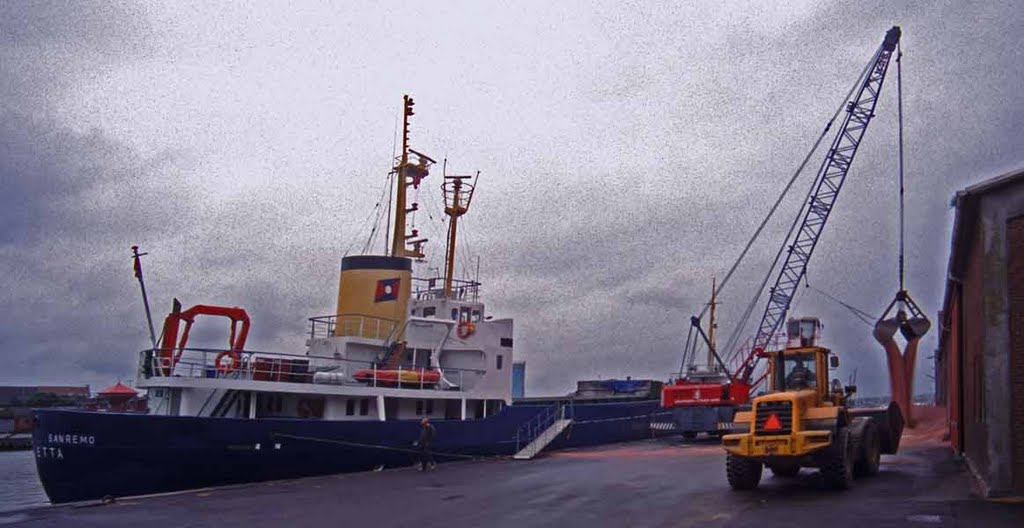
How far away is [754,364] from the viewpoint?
36.2 meters

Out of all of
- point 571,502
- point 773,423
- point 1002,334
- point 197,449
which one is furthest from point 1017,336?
point 197,449

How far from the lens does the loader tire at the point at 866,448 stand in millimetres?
16312

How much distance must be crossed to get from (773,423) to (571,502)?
404cm

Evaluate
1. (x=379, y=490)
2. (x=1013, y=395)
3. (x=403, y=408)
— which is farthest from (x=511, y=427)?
(x=1013, y=395)

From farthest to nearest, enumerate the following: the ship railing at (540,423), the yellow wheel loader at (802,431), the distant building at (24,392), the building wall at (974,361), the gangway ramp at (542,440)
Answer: the distant building at (24,392) → the ship railing at (540,423) → the gangway ramp at (542,440) → the yellow wheel loader at (802,431) → the building wall at (974,361)

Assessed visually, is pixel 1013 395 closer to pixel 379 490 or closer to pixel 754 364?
pixel 379 490

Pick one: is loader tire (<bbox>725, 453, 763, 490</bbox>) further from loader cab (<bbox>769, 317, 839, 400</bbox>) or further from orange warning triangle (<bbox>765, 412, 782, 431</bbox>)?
loader cab (<bbox>769, 317, 839, 400</bbox>)

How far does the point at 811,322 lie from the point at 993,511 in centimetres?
2014

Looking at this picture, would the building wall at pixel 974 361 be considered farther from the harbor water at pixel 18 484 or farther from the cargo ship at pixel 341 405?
the harbor water at pixel 18 484

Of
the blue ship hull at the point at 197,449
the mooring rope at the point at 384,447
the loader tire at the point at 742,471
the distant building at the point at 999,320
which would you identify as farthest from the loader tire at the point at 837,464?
the blue ship hull at the point at 197,449

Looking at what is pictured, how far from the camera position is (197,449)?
18.9 meters

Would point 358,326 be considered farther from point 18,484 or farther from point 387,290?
point 18,484

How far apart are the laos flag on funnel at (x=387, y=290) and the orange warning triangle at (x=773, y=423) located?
14.3m

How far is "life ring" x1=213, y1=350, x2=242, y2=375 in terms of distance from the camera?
2080 centimetres
